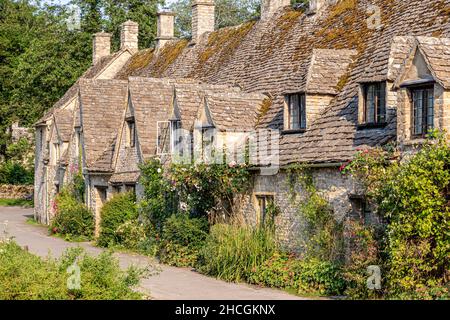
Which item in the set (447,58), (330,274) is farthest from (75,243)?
(447,58)

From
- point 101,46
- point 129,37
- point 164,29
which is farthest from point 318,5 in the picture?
point 101,46

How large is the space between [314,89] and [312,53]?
1548mm

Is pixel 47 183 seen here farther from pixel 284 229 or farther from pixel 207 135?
pixel 284 229

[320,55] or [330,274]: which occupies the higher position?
[320,55]

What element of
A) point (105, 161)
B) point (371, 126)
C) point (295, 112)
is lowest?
point (105, 161)

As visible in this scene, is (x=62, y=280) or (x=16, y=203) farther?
(x=16, y=203)

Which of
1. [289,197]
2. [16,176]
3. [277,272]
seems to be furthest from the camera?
[16,176]

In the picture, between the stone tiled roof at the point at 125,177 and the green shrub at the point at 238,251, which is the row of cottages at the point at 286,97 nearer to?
the stone tiled roof at the point at 125,177

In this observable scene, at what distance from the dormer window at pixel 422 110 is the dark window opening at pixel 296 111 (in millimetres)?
5424

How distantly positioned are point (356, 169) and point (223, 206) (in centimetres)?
716

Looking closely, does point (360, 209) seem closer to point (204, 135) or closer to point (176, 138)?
point (204, 135)

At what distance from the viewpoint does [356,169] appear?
19703 millimetres

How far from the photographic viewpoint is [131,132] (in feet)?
109

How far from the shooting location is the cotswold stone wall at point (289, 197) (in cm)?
2094
